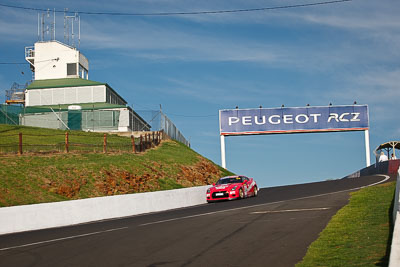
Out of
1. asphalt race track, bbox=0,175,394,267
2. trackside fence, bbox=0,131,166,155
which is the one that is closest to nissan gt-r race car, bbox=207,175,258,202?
asphalt race track, bbox=0,175,394,267

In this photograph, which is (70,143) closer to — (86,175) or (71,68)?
(86,175)

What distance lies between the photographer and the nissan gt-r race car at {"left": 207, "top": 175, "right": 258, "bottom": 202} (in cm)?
2772

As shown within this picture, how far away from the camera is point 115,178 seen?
33062 mm

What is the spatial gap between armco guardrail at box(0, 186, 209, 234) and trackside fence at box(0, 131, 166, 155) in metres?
10.3

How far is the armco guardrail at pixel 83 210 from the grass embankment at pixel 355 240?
10.8 metres

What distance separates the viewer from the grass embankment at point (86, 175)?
87.7ft

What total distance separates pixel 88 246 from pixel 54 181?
1697 centimetres

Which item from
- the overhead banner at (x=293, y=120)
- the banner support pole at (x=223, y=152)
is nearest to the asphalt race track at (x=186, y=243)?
the banner support pole at (x=223, y=152)

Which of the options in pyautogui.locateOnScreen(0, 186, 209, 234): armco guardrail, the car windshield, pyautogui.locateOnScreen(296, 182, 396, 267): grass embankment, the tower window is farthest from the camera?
the tower window

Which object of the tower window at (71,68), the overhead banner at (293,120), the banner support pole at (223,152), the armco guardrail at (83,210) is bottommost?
the armco guardrail at (83,210)

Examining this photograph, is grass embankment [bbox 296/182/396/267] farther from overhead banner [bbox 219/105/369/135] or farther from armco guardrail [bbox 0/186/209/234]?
overhead banner [bbox 219/105/369/135]

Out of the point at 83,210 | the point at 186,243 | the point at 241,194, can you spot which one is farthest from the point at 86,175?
the point at 186,243

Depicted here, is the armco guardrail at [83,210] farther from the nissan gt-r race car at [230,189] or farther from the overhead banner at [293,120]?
the overhead banner at [293,120]

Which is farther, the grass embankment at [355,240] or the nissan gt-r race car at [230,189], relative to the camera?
the nissan gt-r race car at [230,189]
